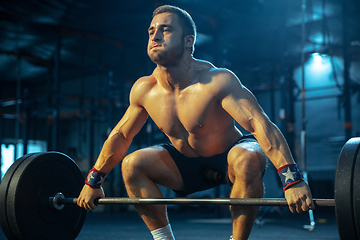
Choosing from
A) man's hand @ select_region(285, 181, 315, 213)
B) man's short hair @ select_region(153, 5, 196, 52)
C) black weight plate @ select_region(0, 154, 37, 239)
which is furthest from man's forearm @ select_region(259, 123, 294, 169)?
black weight plate @ select_region(0, 154, 37, 239)

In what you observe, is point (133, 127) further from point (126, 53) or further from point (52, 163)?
point (126, 53)

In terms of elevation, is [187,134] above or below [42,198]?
above

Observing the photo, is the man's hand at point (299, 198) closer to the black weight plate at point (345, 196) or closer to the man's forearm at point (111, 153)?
the black weight plate at point (345, 196)

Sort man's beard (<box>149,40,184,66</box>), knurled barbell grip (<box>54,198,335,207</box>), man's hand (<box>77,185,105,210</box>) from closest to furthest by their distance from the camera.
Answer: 1. knurled barbell grip (<box>54,198,335,207</box>)
2. man's beard (<box>149,40,184,66</box>)
3. man's hand (<box>77,185,105,210</box>)

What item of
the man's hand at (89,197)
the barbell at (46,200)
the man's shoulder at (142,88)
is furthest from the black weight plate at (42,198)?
the man's shoulder at (142,88)

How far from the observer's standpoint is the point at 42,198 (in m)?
2.00

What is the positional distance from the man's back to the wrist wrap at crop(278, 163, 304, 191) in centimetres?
41

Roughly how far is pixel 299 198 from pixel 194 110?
2.05ft

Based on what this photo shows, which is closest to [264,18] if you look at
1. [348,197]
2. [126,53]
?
[126,53]

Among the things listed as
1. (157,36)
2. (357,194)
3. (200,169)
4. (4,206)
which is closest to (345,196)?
(357,194)

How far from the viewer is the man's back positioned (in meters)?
1.77

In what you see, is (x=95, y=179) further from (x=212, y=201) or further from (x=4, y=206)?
(x=212, y=201)

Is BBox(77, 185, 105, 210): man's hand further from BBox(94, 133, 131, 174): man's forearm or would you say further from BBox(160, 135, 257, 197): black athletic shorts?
BBox(160, 135, 257, 197): black athletic shorts

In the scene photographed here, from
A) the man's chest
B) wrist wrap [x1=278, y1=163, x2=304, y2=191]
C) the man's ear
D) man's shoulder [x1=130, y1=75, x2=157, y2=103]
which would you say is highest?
the man's ear
